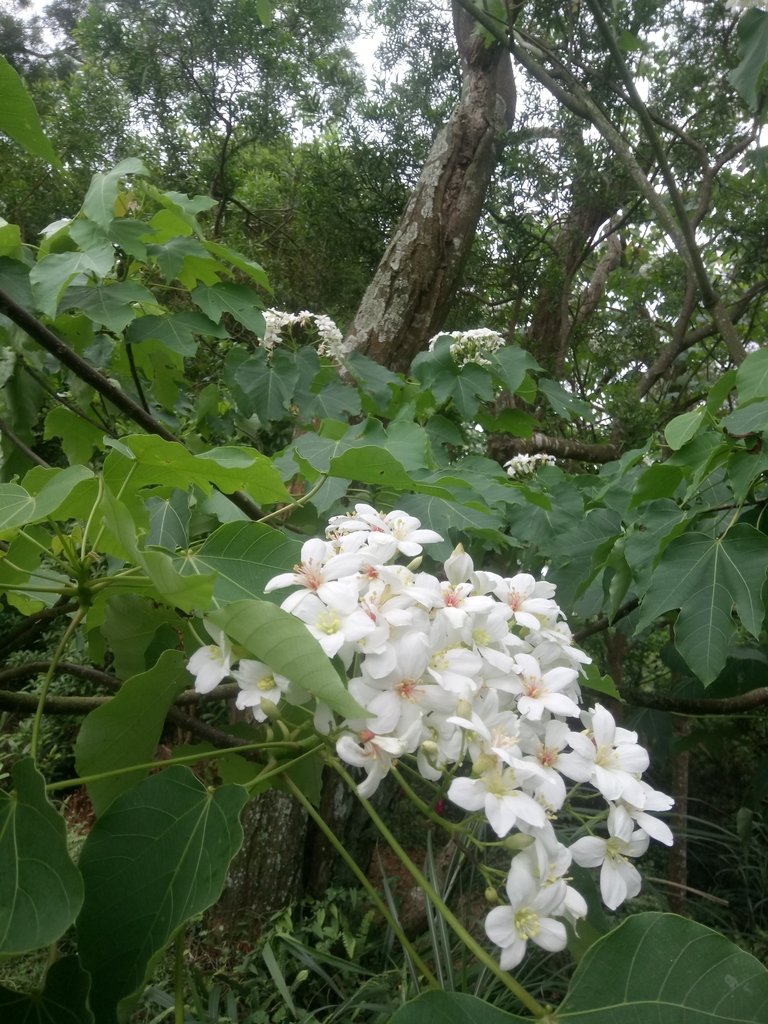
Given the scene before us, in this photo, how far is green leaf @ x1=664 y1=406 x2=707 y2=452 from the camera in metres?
1.22

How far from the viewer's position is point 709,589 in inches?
44.5

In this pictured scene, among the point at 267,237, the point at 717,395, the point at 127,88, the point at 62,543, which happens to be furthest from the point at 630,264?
the point at 62,543

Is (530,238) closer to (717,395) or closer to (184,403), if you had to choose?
(184,403)

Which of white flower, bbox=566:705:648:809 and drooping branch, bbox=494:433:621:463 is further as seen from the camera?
drooping branch, bbox=494:433:621:463

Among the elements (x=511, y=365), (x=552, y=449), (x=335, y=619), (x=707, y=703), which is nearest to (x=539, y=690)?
(x=335, y=619)

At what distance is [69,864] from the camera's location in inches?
20.1

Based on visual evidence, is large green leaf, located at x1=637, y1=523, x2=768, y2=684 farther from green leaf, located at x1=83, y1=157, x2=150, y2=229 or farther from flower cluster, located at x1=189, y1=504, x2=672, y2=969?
green leaf, located at x1=83, y1=157, x2=150, y2=229

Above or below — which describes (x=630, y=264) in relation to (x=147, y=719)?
above

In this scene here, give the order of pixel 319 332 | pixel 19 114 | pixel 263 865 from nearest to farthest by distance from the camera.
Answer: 1. pixel 19 114
2. pixel 319 332
3. pixel 263 865

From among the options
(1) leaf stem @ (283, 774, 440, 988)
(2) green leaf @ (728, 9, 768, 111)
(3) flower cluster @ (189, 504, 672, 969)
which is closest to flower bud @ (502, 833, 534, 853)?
(3) flower cluster @ (189, 504, 672, 969)

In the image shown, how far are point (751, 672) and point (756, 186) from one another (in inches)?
132

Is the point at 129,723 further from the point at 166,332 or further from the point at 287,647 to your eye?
the point at 166,332

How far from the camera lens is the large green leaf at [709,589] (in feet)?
3.63

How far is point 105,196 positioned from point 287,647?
3.40 feet
